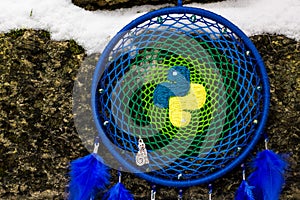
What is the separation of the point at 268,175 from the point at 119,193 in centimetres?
48

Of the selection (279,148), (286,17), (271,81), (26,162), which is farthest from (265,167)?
(26,162)

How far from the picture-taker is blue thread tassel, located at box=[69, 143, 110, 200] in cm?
192

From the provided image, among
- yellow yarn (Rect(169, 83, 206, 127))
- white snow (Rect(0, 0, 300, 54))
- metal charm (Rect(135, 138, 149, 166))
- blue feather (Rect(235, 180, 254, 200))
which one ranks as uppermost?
white snow (Rect(0, 0, 300, 54))

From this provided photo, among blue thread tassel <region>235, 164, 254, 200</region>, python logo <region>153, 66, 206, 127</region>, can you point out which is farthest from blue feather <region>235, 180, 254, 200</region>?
python logo <region>153, 66, 206, 127</region>

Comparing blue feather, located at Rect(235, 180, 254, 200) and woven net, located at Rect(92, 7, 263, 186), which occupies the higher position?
woven net, located at Rect(92, 7, 263, 186)

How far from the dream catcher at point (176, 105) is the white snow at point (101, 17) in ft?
0.25

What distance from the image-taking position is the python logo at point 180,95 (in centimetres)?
195

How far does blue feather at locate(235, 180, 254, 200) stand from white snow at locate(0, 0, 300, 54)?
0.50m

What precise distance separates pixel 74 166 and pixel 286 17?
0.86 metres

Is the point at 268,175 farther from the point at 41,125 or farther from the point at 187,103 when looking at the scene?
the point at 41,125

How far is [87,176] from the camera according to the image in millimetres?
1923

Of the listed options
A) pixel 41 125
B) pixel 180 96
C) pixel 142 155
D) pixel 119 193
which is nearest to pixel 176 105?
pixel 180 96

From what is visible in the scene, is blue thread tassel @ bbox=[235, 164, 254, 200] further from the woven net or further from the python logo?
the python logo

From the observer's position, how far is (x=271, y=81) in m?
1.99
